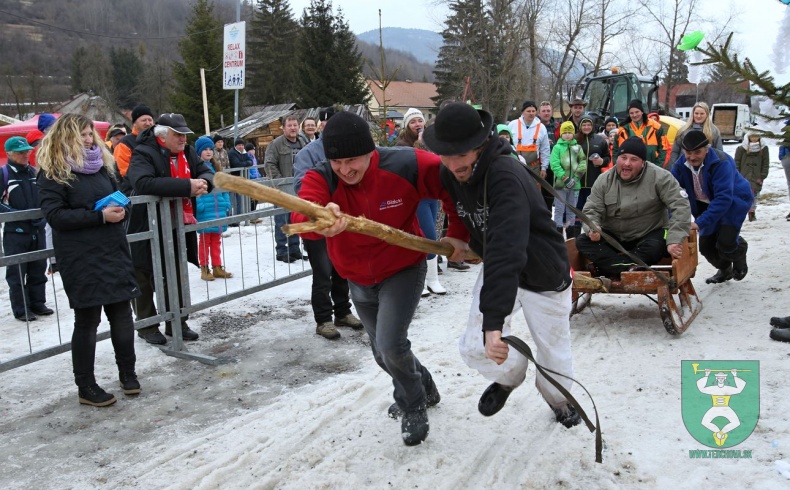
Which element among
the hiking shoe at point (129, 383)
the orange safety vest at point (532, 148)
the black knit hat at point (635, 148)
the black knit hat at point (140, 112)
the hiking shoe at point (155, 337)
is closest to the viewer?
the hiking shoe at point (129, 383)

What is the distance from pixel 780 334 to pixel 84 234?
5568 mm

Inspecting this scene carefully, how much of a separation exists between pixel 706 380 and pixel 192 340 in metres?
4.39

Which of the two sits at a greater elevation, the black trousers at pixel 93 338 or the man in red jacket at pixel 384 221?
the man in red jacket at pixel 384 221

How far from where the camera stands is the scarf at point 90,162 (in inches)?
172

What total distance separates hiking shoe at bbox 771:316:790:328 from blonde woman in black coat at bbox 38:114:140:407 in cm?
541

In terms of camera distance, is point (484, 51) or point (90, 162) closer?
point (90, 162)

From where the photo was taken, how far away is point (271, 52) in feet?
159

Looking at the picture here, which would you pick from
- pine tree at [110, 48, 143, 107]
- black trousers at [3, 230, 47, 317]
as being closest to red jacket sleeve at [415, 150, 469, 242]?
black trousers at [3, 230, 47, 317]

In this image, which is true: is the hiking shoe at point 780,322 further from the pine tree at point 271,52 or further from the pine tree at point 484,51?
the pine tree at point 271,52

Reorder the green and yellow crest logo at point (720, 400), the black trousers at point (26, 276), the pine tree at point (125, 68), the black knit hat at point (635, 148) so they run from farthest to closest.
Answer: the pine tree at point (125, 68)
the black trousers at point (26, 276)
the black knit hat at point (635, 148)
the green and yellow crest logo at point (720, 400)

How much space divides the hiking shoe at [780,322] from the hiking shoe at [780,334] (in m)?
0.12

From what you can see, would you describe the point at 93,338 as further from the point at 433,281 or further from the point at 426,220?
the point at 433,281

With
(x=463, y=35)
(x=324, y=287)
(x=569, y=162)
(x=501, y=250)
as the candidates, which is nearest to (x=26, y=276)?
(x=324, y=287)

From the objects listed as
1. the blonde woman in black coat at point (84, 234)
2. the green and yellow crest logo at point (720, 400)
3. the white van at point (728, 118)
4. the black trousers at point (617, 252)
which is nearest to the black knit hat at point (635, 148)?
the black trousers at point (617, 252)
